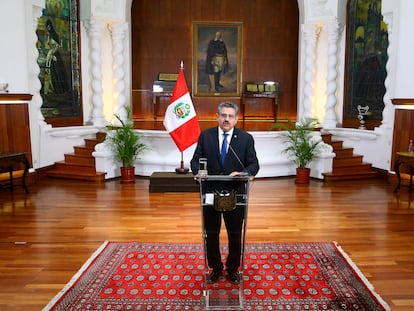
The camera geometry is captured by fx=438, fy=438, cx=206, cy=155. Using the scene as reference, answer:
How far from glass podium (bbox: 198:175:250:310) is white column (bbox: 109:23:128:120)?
7.00 meters

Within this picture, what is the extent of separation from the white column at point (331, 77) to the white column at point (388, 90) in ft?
4.51

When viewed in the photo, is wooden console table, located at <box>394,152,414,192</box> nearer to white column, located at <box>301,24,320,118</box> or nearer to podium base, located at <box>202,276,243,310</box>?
white column, located at <box>301,24,320,118</box>

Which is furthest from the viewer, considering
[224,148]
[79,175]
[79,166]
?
[79,166]

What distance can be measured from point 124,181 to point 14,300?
468 centimetres

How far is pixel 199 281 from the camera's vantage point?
150 inches

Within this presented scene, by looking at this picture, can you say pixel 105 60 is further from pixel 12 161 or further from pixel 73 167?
pixel 12 161

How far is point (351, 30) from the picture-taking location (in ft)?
31.7

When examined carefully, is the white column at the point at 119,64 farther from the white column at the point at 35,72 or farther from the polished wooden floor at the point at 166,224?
the polished wooden floor at the point at 166,224

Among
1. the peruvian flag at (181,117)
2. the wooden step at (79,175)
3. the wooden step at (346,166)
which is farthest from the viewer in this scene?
the wooden step at (346,166)

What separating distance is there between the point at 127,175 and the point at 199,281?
456 centimetres

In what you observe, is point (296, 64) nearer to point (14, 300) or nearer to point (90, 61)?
point (90, 61)

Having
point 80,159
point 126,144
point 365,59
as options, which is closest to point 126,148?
point 126,144

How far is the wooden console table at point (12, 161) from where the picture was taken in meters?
6.84

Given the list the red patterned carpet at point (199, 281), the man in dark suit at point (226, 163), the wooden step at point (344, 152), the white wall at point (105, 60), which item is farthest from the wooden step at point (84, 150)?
the man in dark suit at point (226, 163)
